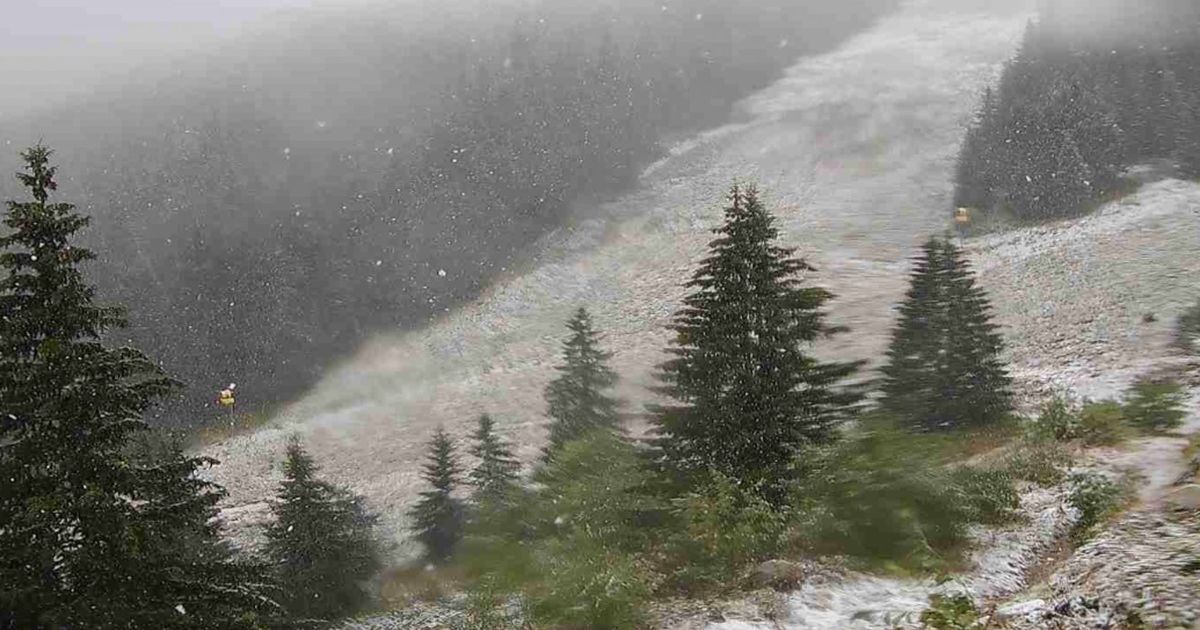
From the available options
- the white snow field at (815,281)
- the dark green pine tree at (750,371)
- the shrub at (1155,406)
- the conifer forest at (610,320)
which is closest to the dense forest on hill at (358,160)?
the conifer forest at (610,320)

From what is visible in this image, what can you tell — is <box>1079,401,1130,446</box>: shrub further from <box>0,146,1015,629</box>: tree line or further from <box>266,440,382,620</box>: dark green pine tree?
<box>266,440,382,620</box>: dark green pine tree

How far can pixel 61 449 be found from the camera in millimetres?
8867

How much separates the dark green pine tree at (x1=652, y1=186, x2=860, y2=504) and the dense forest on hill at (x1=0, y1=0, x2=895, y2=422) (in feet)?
99.0

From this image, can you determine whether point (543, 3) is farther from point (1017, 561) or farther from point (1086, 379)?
point (1017, 561)

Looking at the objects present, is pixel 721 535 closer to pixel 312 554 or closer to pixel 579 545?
pixel 579 545

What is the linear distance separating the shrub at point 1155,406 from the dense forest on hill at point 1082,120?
71.1 feet

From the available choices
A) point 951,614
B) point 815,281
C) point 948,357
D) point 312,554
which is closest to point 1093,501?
point 951,614

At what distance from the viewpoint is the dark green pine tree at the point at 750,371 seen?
48.0ft

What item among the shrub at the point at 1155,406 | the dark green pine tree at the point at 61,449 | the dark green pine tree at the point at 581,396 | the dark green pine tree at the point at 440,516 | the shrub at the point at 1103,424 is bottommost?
the dark green pine tree at the point at 440,516

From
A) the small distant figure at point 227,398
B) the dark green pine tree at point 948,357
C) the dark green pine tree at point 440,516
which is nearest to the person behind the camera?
the dark green pine tree at point 948,357

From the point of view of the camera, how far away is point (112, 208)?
155 ft

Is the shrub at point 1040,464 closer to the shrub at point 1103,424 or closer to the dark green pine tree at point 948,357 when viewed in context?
the shrub at point 1103,424

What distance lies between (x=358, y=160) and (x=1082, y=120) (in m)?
42.3

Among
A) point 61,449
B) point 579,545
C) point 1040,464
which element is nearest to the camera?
point 61,449
